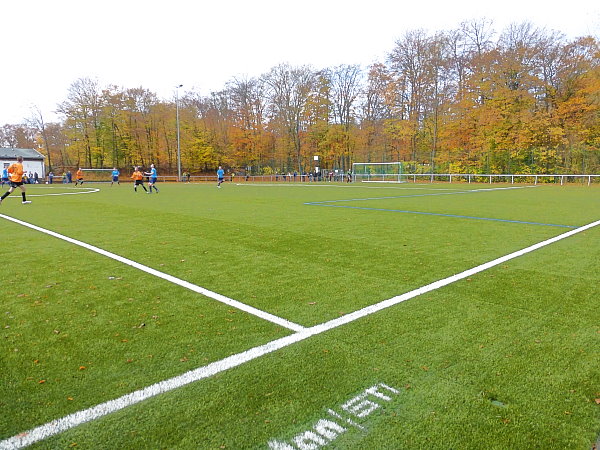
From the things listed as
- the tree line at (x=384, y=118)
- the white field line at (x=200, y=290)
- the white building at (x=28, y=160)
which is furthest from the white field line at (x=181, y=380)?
the white building at (x=28, y=160)

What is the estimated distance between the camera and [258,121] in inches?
2440

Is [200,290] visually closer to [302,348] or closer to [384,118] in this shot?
[302,348]

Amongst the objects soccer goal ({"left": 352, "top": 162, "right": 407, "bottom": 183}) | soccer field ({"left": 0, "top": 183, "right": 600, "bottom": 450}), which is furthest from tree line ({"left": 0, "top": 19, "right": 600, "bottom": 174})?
soccer field ({"left": 0, "top": 183, "right": 600, "bottom": 450})

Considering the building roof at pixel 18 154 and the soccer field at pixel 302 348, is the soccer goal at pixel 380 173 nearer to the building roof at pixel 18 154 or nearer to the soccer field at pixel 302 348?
the soccer field at pixel 302 348

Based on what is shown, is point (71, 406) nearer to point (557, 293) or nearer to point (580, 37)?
point (557, 293)

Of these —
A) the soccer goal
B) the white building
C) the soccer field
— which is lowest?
the soccer field

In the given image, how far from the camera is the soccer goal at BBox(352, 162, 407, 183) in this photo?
4264cm

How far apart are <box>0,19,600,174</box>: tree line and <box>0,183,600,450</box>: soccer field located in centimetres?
3572

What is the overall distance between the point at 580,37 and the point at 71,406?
1762 inches

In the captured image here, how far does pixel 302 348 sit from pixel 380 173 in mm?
42617

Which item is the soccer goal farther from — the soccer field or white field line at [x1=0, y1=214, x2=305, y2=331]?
white field line at [x1=0, y1=214, x2=305, y2=331]

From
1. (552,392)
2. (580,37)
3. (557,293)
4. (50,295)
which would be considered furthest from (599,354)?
(580,37)

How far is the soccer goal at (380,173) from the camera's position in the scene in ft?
140

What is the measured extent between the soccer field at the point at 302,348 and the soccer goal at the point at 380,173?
1431 inches
